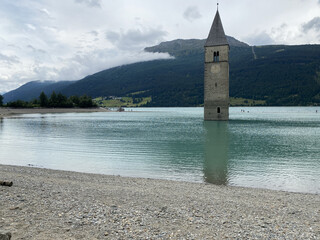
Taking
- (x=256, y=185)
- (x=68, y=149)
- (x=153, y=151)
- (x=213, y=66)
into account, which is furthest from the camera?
(x=213, y=66)

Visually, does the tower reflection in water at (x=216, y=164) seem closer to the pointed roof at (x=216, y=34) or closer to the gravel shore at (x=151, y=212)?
the gravel shore at (x=151, y=212)

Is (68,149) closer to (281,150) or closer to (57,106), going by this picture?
(281,150)

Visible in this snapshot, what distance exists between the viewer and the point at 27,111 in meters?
137

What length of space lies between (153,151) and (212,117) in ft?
146

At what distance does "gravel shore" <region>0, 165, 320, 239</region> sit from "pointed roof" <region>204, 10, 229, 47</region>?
188ft

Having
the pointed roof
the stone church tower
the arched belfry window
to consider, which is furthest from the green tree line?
the arched belfry window

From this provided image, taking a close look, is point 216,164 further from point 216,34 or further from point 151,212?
point 216,34

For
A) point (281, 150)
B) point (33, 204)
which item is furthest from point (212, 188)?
point (281, 150)

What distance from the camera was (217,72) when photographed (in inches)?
2579

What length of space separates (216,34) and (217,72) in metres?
9.40

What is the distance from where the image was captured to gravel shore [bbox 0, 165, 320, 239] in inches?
297

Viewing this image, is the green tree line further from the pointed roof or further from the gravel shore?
the gravel shore

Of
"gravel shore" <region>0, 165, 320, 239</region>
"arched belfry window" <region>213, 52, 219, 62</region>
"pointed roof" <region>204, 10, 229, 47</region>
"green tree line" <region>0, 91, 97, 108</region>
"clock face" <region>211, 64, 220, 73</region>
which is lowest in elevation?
"gravel shore" <region>0, 165, 320, 239</region>

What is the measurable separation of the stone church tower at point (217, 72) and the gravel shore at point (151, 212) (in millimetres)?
53598
